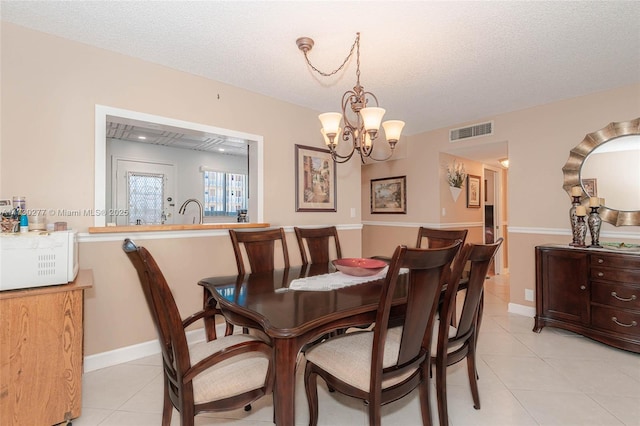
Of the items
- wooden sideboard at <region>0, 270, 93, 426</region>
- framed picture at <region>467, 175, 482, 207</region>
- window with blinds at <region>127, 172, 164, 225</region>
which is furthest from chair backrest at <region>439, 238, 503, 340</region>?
window with blinds at <region>127, 172, 164, 225</region>

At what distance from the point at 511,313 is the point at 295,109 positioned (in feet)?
11.7

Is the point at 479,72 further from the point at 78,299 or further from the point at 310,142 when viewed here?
the point at 78,299

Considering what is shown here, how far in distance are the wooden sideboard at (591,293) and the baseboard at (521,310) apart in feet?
1.79

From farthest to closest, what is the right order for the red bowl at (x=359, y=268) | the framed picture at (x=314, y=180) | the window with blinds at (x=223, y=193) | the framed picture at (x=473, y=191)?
the window with blinds at (x=223, y=193) → the framed picture at (x=473, y=191) → the framed picture at (x=314, y=180) → the red bowl at (x=359, y=268)

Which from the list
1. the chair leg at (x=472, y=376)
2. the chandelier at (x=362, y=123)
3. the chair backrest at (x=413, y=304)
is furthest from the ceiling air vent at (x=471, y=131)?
the chair backrest at (x=413, y=304)

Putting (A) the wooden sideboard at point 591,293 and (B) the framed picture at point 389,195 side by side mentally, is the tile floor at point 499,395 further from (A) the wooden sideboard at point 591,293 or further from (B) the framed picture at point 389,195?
(B) the framed picture at point 389,195

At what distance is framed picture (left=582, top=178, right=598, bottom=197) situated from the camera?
10.8ft

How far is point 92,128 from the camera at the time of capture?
2400 millimetres

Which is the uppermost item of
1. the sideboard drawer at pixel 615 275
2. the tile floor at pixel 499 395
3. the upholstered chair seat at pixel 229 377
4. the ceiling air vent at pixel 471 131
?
the ceiling air vent at pixel 471 131

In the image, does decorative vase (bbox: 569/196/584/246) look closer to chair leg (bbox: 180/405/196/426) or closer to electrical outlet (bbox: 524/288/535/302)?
electrical outlet (bbox: 524/288/535/302)

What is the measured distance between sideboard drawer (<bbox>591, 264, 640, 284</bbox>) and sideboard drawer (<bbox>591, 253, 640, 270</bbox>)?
3 cm

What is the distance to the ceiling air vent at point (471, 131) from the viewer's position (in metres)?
4.14

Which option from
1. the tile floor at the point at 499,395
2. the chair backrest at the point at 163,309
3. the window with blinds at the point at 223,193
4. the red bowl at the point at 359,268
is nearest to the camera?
the chair backrest at the point at 163,309

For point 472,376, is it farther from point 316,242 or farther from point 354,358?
point 316,242
